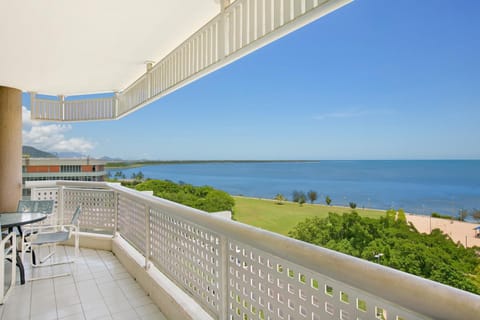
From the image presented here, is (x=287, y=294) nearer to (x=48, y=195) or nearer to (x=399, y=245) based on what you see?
(x=399, y=245)

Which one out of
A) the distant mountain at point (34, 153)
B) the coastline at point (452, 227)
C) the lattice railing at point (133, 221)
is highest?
the distant mountain at point (34, 153)

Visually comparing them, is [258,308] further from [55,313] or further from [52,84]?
[52,84]

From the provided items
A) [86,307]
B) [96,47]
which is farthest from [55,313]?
[96,47]

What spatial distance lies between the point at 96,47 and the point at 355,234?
338 centimetres

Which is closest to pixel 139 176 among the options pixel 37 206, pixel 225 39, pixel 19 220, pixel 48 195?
pixel 48 195

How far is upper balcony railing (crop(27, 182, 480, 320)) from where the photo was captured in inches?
→ 30.1

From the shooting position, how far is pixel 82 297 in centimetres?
288

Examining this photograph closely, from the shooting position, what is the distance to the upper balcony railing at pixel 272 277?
2.51 feet

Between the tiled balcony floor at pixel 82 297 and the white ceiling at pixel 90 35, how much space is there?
2649mm

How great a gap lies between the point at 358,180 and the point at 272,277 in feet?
10.4

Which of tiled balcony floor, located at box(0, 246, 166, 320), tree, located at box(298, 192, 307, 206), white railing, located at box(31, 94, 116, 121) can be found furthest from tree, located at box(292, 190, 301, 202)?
white railing, located at box(31, 94, 116, 121)

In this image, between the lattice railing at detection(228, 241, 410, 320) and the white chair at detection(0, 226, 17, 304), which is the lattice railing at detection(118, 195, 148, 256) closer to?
the white chair at detection(0, 226, 17, 304)

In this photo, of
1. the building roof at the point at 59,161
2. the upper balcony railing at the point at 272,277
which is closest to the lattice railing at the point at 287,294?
the upper balcony railing at the point at 272,277

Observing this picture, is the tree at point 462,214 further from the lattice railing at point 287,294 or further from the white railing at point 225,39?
the white railing at point 225,39
